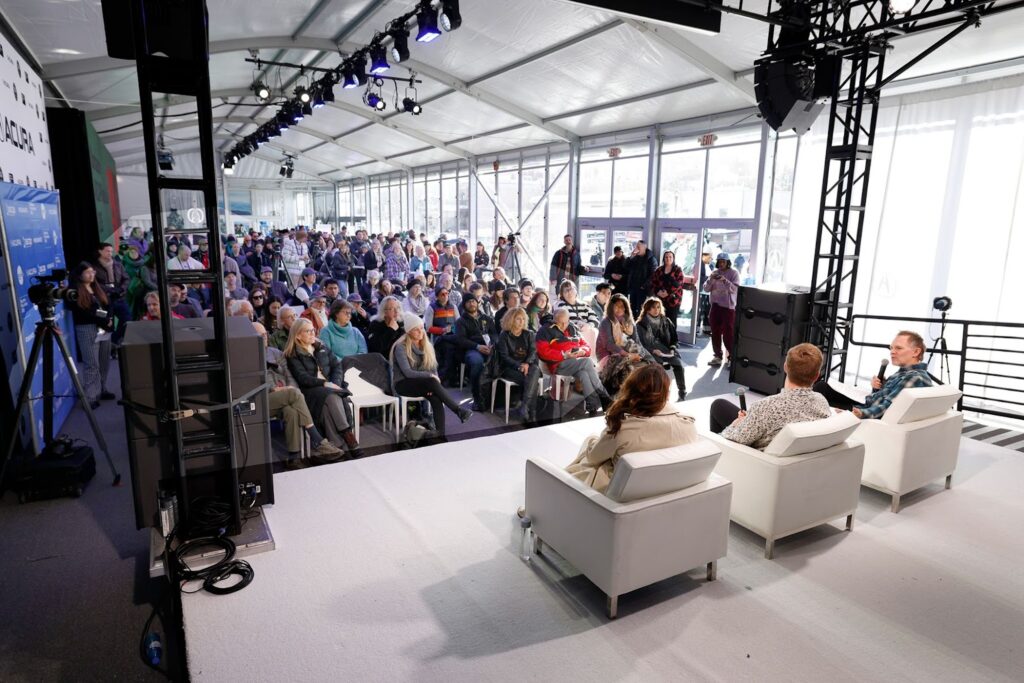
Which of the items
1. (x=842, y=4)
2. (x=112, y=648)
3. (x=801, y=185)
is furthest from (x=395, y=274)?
(x=112, y=648)

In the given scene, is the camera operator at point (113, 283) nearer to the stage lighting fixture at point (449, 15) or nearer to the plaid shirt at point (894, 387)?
the stage lighting fixture at point (449, 15)

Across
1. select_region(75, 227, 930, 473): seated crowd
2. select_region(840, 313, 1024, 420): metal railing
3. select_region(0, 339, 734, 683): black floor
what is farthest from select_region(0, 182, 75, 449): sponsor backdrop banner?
select_region(840, 313, 1024, 420): metal railing

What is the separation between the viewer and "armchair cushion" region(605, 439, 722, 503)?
2.40 metres

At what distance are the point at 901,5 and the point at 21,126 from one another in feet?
22.0

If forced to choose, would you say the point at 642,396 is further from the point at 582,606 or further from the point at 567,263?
the point at 567,263

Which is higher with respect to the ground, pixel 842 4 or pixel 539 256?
pixel 842 4

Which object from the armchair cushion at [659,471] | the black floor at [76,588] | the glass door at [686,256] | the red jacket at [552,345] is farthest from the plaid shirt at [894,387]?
the glass door at [686,256]

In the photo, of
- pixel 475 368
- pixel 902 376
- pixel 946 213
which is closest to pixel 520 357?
pixel 475 368

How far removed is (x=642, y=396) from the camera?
259cm

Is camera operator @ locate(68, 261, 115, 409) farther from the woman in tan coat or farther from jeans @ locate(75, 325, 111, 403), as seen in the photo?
the woman in tan coat

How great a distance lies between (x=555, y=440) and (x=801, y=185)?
498cm

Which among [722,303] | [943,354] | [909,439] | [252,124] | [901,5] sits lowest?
[909,439]

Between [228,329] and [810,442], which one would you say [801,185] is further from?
[228,329]

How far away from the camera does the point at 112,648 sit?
2.33 meters
